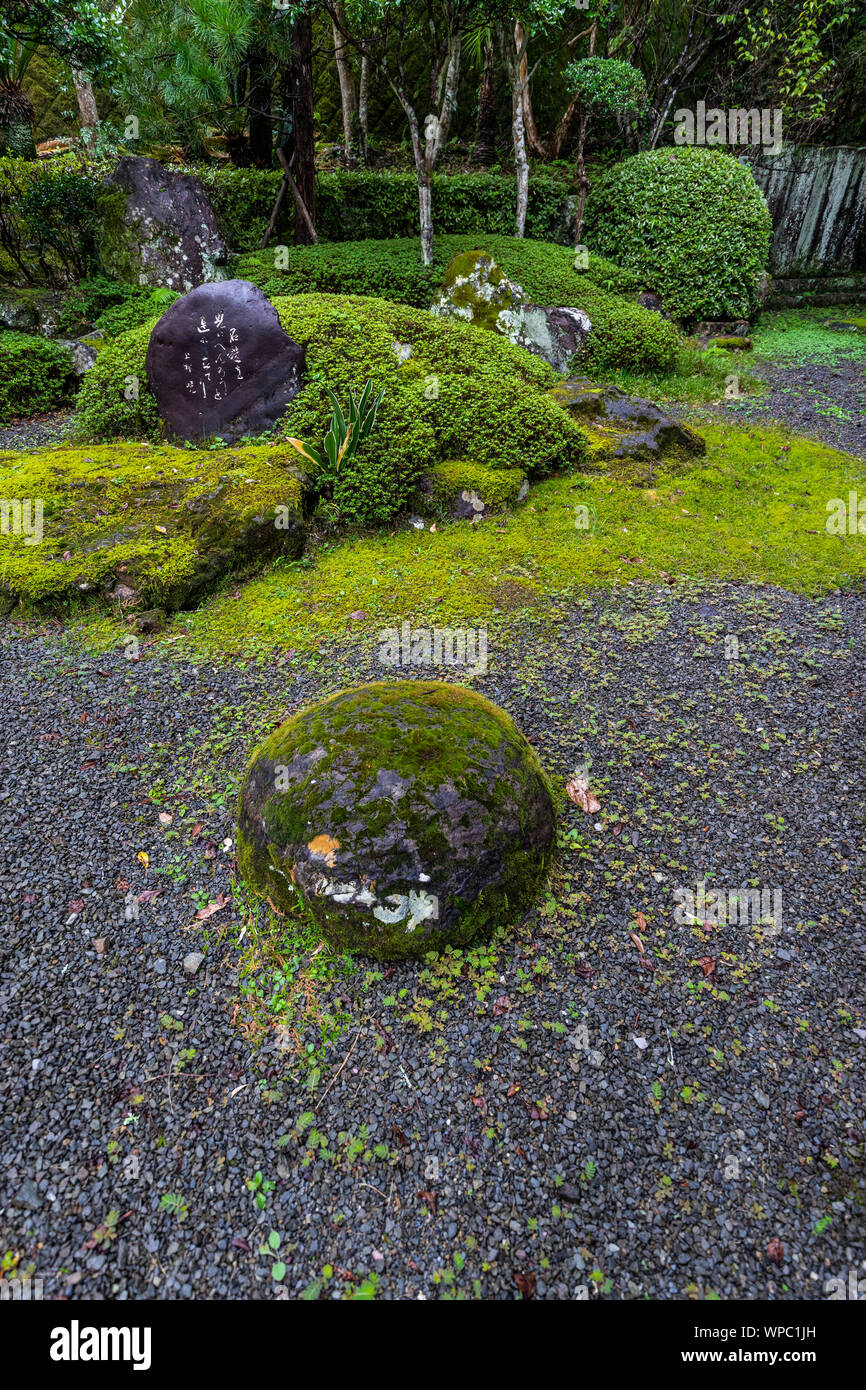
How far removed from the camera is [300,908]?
7.64ft

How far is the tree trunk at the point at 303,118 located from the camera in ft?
26.2

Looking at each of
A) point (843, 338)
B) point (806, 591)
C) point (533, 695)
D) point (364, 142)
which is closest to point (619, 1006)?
point (533, 695)

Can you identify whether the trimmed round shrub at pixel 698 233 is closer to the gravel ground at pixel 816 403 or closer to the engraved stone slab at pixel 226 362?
the gravel ground at pixel 816 403

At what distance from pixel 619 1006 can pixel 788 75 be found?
13496 mm

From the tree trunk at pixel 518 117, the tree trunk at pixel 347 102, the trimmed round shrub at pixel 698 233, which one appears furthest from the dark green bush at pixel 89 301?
the trimmed round shrub at pixel 698 233

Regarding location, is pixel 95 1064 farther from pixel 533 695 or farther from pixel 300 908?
pixel 533 695

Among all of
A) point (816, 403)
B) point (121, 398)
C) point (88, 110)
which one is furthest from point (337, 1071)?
point (88, 110)

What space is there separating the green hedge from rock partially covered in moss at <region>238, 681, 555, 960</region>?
6739 millimetres

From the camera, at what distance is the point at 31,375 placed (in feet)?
22.7

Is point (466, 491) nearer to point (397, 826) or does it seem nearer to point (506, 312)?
point (397, 826)

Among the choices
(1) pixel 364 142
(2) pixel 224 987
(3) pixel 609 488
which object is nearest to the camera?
(2) pixel 224 987

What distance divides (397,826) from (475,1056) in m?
0.74

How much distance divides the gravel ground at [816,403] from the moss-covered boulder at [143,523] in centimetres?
495

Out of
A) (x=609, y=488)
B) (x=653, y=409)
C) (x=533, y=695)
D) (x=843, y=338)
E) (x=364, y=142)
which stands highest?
(x=364, y=142)
